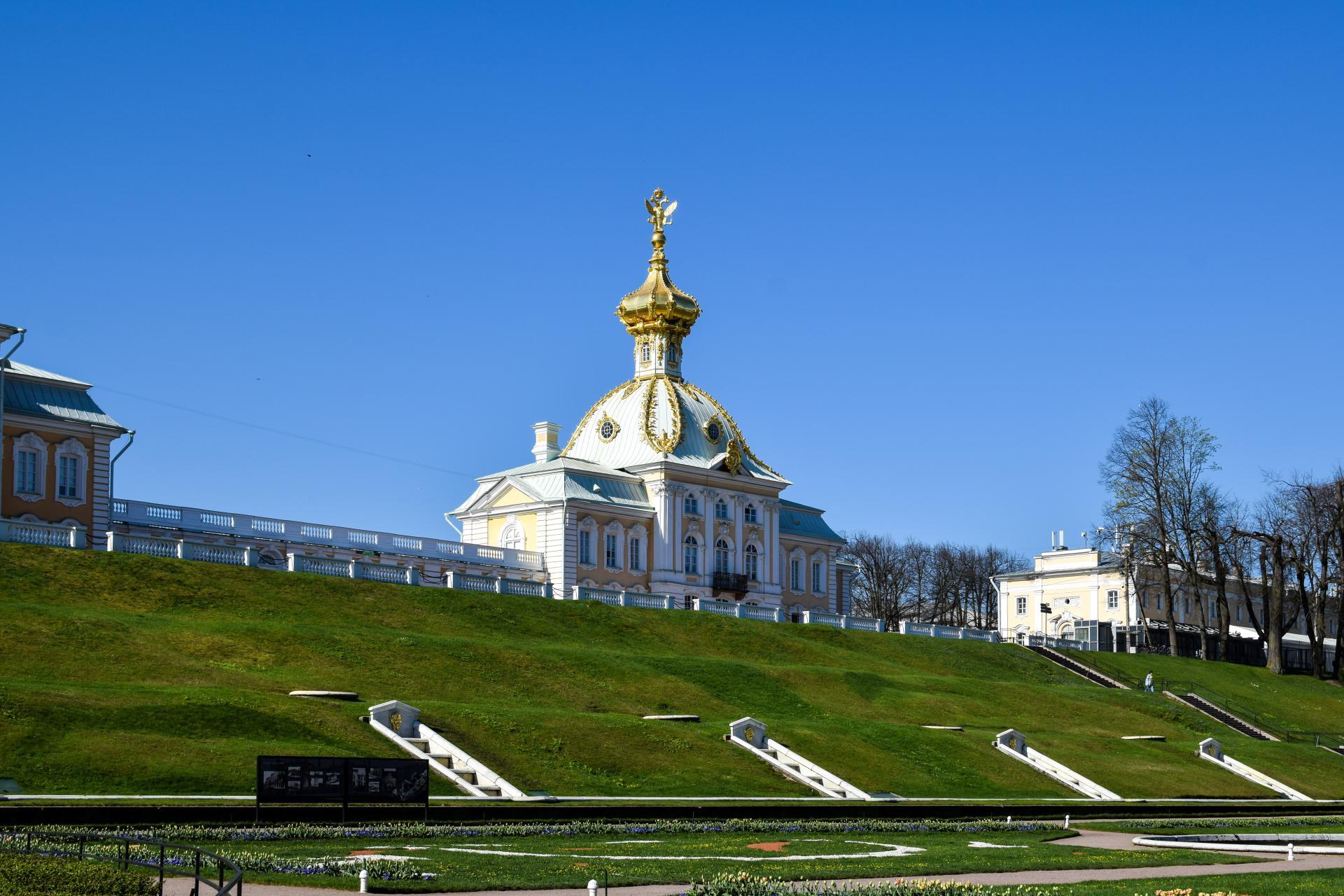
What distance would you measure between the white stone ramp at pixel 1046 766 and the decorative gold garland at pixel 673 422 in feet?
108

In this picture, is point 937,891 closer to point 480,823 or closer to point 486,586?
point 480,823

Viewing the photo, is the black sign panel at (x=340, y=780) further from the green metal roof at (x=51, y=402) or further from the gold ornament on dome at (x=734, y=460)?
the gold ornament on dome at (x=734, y=460)

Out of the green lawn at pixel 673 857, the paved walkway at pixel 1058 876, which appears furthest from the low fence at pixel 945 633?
the green lawn at pixel 673 857

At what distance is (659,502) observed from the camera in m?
75.4

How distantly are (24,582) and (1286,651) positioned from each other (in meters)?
69.9

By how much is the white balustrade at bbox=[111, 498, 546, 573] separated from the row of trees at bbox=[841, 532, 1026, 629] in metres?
45.6

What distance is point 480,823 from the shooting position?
1107 inches

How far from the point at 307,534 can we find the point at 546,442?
22781mm

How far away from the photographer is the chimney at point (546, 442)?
81562 mm

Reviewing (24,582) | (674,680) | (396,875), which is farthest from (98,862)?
(674,680)

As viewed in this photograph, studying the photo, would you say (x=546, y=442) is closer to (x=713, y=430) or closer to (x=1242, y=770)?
(x=713, y=430)

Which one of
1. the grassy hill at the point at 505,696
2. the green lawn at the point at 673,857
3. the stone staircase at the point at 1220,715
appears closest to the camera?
the green lawn at the point at 673,857

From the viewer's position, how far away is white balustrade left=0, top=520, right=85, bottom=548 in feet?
151

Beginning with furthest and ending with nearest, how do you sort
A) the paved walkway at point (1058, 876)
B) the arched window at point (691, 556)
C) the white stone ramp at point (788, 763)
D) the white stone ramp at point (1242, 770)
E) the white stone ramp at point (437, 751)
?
the arched window at point (691, 556)
the white stone ramp at point (1242, 770)
the white stone ramp at point (788, 763)
the white stone ramp at point (437, 751)
the paved walkway at point (1058, 876)
